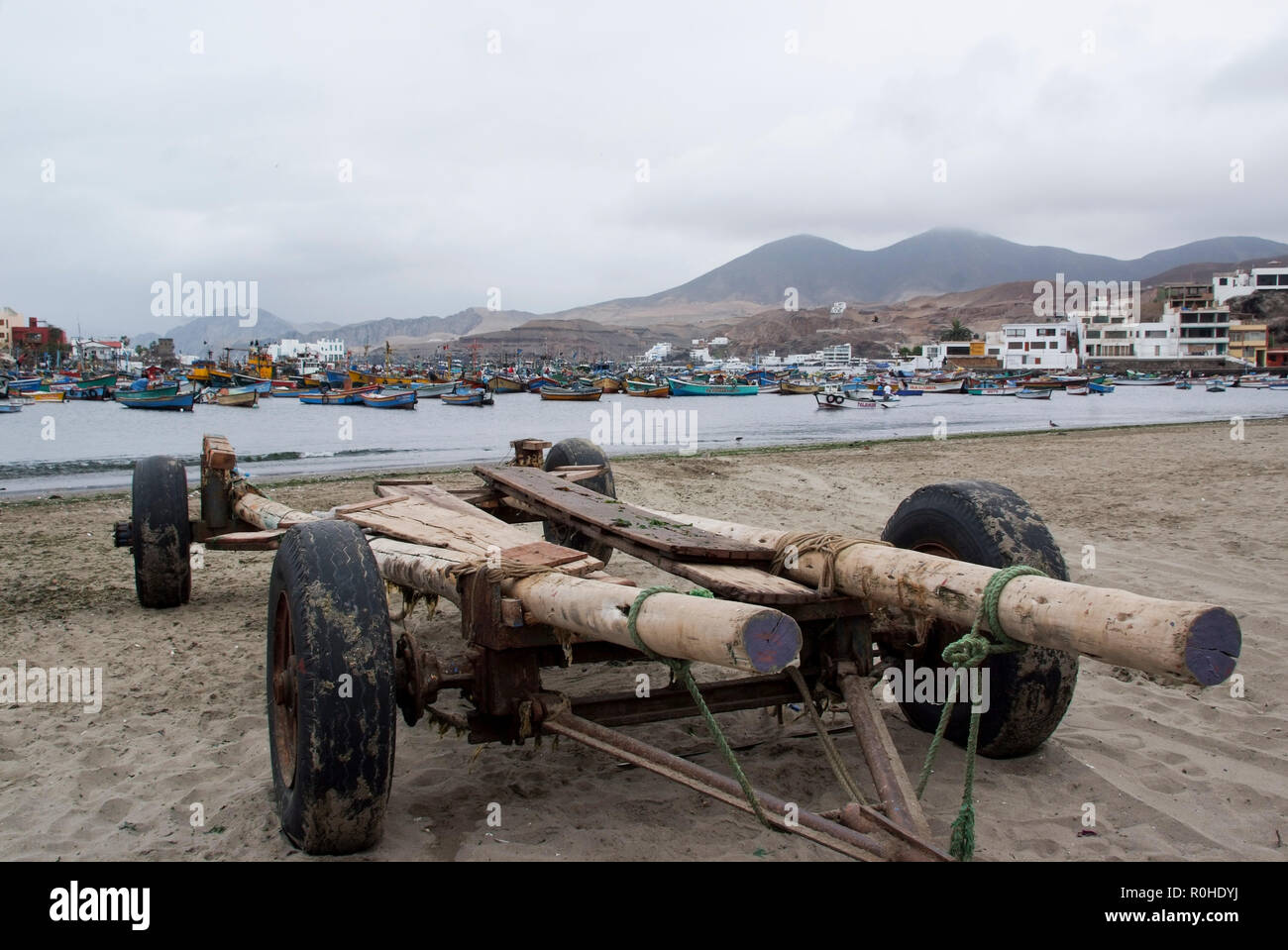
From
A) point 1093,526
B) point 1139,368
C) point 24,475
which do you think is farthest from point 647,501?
point 1139,368

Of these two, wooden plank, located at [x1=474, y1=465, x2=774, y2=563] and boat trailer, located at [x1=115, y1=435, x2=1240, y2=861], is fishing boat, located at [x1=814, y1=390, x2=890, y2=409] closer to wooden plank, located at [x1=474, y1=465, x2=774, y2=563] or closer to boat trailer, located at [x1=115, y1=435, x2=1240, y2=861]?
wooden plank, located at [x1=474, y1=465, x2=774, y2=563]

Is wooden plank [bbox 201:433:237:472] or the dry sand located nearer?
the dry sand

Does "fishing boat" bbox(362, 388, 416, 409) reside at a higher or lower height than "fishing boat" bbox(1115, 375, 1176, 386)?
lower

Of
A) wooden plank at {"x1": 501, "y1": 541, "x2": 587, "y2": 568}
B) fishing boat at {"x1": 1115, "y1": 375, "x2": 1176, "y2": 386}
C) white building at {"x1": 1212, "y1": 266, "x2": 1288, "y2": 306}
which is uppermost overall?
white building at {"x1": 1212, "y1": 266, "x2": 1288, "y2": 306}

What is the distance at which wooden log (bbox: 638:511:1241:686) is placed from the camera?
2418mm

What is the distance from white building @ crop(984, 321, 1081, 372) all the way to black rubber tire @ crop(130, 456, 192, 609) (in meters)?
147

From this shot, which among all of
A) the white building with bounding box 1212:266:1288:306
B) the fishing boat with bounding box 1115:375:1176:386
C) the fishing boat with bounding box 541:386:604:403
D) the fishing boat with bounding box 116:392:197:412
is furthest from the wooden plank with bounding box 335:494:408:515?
Answer: the white building with bounding box 1212:266:1288:306

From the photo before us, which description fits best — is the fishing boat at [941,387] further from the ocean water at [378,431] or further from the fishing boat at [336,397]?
the fishing boat at [336,397]

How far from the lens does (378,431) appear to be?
46.6 m

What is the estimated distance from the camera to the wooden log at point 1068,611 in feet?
7.93

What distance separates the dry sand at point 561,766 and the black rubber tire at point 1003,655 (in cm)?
24

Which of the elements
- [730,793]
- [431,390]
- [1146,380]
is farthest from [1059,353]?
[730,793]

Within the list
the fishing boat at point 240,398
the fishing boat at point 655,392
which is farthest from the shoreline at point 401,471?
the fishing boat at point 655,392
